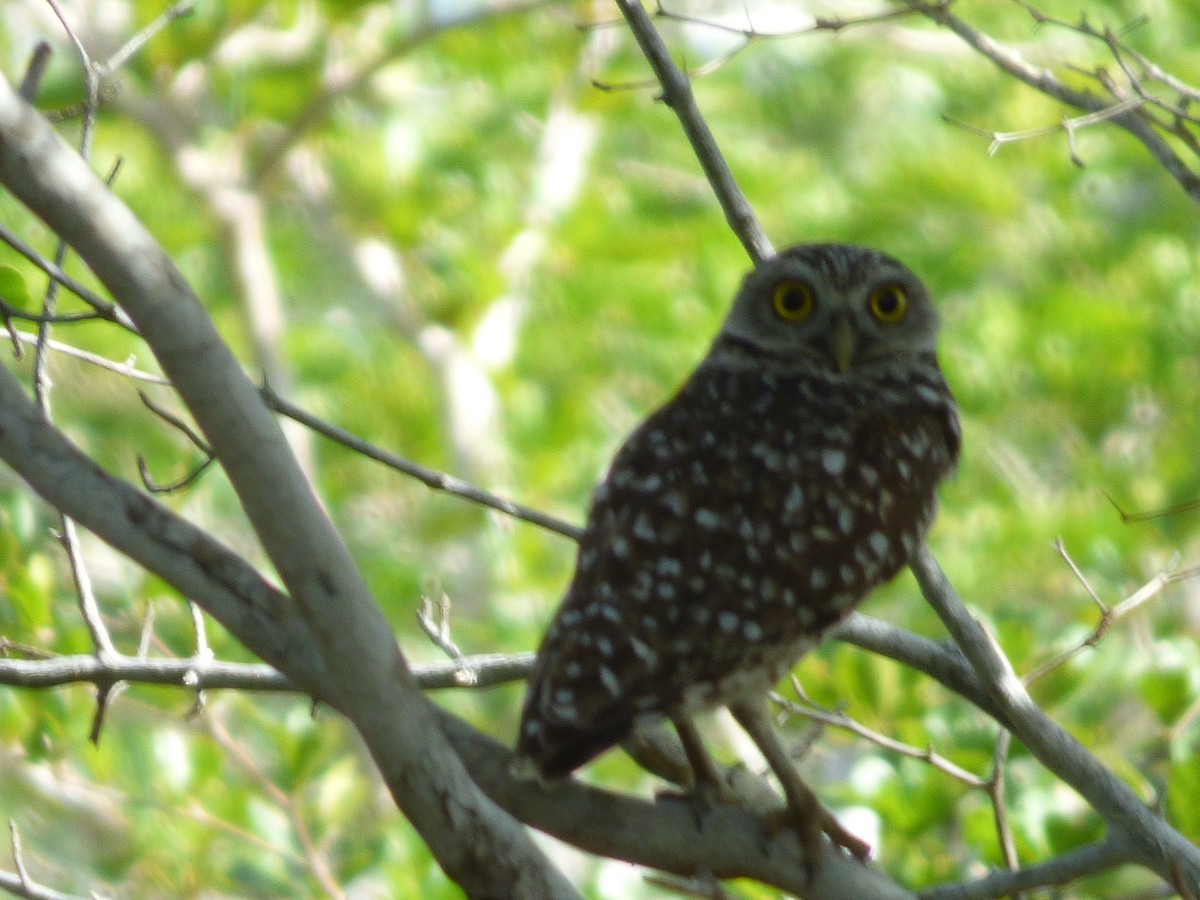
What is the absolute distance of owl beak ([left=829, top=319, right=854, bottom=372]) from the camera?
363 centimetres

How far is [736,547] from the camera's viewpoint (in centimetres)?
293

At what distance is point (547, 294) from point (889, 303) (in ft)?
19.4

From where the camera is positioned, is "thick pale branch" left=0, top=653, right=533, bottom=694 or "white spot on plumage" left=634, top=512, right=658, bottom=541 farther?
"white spot on plumage" left=634, top=512, right=658, bottom=541

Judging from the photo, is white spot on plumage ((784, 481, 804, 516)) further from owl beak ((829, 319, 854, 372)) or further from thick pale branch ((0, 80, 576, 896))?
thick pale branch ((0, 80, 576, 896))

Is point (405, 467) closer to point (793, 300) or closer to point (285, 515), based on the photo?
point (285, 515)

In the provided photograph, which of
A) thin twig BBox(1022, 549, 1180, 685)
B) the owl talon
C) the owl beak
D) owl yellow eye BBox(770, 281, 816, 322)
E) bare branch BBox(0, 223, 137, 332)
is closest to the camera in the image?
bare branch BBox(0, 223, 137, 332)

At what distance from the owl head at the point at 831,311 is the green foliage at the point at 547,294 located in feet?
7.01

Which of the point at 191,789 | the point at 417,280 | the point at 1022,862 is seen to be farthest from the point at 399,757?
the point at 417,280

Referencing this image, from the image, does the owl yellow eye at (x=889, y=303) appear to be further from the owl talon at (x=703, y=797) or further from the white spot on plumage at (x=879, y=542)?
the owl talon at (x=703, y=797)

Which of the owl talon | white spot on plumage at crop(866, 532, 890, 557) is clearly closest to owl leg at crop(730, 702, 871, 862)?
the owl talon

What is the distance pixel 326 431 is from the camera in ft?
9.68

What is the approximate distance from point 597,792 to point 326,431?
3.01 feet

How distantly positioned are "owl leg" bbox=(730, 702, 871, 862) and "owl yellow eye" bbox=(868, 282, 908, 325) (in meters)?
1.17

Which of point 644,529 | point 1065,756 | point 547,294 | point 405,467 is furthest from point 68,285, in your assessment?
point 547,294
